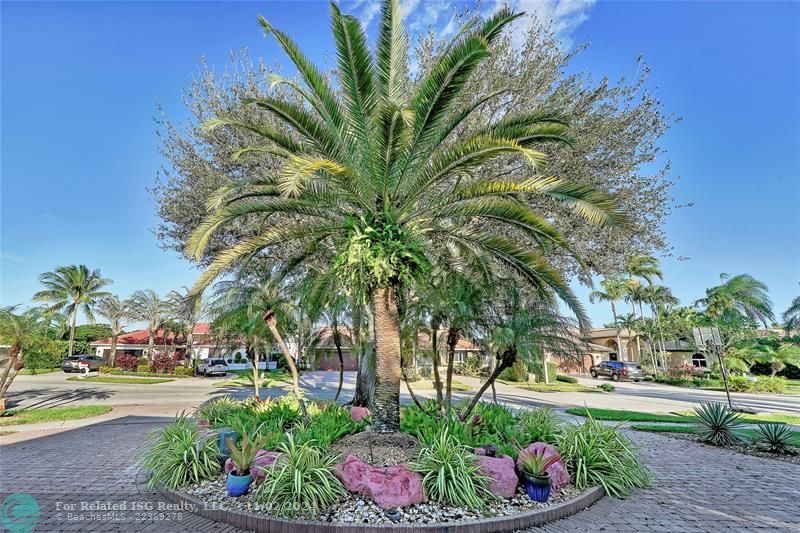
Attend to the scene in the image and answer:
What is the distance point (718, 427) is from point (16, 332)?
19.7m

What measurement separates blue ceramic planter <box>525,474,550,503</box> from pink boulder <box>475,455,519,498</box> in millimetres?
214

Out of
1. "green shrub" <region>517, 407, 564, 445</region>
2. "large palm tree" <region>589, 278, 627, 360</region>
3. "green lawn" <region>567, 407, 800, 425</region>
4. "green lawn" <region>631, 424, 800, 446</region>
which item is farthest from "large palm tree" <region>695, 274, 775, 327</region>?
"green shrub" <region>517, 407, 564, 445</region>

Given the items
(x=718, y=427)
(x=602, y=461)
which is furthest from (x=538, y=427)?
(x=718, y=427)

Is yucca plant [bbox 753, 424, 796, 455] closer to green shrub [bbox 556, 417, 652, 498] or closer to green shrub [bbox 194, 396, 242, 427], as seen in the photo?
green shrub [bbox 556, 417, 652, 498]

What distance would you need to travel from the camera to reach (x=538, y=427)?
7062 mm

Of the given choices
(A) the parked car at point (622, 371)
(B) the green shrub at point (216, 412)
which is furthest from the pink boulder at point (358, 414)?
(A) the parked car at point (622, 371)

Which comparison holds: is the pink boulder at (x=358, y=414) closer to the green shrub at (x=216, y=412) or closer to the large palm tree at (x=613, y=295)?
the green shrub at (x=216, y=412)

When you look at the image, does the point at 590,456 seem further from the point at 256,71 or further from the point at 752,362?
the point at 752,362

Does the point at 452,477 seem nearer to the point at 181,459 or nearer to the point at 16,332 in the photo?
the point at 181,459

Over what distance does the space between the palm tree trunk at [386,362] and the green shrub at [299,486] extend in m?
1.79

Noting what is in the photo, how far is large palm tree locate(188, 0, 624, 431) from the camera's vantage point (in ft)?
20.2

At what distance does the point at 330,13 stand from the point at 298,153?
240 cm

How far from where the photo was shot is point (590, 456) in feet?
18.8

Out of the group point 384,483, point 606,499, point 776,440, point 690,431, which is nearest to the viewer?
point 384,483
